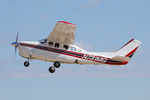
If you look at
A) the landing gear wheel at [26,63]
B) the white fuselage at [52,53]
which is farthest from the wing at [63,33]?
the landing gear wheel at [26,63]

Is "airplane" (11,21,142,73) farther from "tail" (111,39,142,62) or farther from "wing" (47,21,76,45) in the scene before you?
"tail" (111,39,142,62)

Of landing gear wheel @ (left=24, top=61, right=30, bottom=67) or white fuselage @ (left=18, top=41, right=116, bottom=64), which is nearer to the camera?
white fuselage @ (left=18, top=41, right=116, bottom=64)

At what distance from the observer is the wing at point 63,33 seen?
20453mm

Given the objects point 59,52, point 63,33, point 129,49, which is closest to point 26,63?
point 59,52

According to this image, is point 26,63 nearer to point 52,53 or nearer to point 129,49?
point 52,53

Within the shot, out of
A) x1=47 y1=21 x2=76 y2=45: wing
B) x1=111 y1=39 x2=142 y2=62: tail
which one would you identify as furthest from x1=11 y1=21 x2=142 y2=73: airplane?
x1=111 y1=39 x2=142 y2=62: tail

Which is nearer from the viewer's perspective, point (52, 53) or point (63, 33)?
point (63, 33)

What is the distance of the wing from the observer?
20453 millimetres

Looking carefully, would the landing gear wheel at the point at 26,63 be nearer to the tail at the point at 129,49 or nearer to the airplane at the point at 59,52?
the airplane at the point at 59,52

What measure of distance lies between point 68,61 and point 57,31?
269cm

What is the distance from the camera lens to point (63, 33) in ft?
70.6

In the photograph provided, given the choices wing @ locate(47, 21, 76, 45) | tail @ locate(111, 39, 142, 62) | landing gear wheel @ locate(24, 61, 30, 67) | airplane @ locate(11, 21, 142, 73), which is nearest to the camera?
wing @ locate(47, 21, 76, 45)

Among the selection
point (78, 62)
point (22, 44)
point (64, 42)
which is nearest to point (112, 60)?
point (78, 62)

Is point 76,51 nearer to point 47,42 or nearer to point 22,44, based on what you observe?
point 47,42
